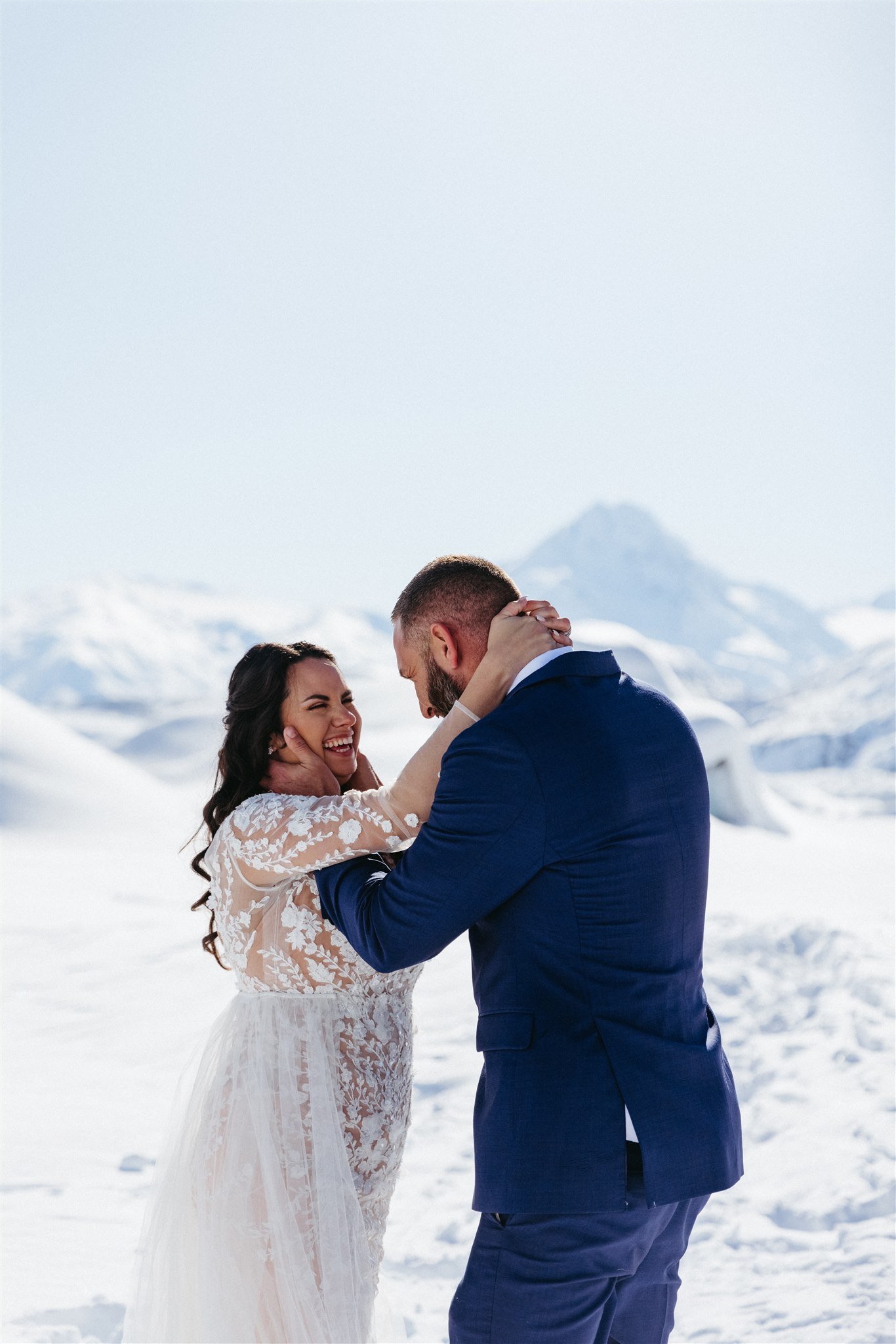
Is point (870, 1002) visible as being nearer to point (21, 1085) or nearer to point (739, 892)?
point (739, 892)

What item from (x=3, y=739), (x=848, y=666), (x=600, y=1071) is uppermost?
(x=848, y=666)

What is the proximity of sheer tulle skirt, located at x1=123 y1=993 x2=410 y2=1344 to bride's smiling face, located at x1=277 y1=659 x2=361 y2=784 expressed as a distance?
1.73 ft

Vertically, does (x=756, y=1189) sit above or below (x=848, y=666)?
below

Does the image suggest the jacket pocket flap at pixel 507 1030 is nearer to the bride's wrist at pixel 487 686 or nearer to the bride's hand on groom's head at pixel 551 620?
the bride's wrist at pixel 487 686

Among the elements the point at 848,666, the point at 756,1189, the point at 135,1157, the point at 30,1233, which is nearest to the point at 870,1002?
the point at 756,1189

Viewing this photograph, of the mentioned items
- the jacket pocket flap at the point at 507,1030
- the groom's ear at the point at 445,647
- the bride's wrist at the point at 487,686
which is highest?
the groom's ear at the point at 445,647

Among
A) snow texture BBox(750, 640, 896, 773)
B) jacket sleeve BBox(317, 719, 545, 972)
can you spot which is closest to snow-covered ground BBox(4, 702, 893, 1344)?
jacket sleeve BBox(317, 719, 545, 972)

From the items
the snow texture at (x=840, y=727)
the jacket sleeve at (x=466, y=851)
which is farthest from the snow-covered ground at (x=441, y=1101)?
the snow texture at (x=840, y=727)

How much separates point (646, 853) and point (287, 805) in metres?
0.74

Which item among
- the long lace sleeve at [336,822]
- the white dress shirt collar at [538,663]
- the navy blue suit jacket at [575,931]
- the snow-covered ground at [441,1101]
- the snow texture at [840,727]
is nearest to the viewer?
the navy blue suit jacket at [575,931]

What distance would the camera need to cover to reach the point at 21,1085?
5695mm

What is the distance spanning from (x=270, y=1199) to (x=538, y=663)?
1.11 metres

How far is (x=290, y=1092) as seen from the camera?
214cm

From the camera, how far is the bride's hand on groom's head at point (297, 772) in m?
2.44
